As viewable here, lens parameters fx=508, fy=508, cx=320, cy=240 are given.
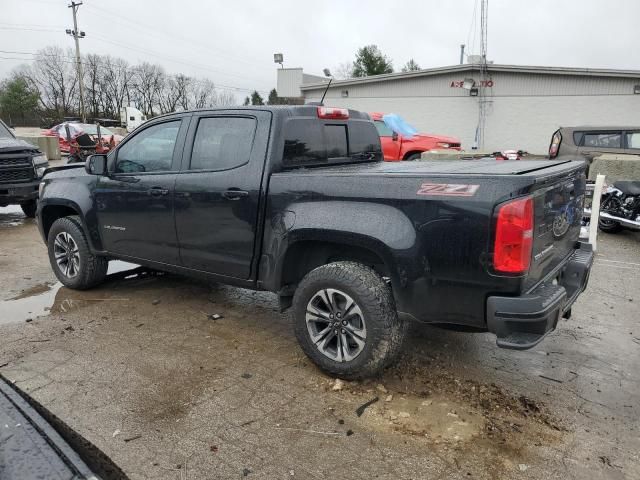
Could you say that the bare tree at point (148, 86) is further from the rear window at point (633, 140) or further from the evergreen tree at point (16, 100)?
the rear window at point (633, 140)

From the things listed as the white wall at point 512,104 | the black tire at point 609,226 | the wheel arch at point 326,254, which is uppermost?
the white wall at point 512,104

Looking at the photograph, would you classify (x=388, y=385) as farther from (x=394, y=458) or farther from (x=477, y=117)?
(x=477, y=117)

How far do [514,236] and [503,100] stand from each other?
25106 mm

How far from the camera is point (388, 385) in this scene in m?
3.49

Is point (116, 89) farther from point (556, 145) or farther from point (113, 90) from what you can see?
point (556, 145)

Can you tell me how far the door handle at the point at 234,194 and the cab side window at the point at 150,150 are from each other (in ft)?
2.71

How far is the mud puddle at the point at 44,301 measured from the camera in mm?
4797

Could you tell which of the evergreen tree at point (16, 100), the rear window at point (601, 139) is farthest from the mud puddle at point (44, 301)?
the evergreen tree at point (16, 100)

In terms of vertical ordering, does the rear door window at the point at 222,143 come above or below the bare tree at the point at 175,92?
below

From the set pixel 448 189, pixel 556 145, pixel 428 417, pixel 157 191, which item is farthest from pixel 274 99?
pixel 428 417

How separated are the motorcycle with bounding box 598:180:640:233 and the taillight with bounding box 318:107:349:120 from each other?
549 centimetres

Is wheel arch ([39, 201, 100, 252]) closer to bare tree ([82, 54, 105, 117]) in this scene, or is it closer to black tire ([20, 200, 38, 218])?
black tire ([20, 200, 38, 218])

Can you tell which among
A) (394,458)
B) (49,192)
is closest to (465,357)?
(394,458)

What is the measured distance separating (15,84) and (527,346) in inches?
2728
